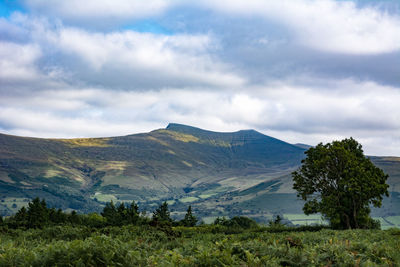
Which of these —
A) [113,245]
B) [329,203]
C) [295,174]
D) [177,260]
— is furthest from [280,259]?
[295,174]

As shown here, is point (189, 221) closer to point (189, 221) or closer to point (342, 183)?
point (189, 221)

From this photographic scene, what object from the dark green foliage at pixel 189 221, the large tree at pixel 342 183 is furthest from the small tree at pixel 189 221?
the large tree at pixel 342 183

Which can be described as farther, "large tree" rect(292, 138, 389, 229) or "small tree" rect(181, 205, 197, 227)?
"small tree" rect(181, 205, 197, 227)

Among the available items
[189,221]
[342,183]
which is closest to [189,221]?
[189,221]

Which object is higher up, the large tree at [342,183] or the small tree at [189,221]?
the large tree at [342,183]

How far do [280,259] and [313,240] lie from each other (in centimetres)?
736

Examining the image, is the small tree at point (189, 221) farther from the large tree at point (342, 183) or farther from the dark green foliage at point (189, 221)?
the large tree at point (342, 183)

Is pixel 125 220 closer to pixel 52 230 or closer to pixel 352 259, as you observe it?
pixel 52 230

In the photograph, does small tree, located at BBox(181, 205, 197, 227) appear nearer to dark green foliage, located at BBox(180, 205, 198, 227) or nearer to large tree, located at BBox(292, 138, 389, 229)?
dark green foliage, located at BBox(180, 205, 198, 227)

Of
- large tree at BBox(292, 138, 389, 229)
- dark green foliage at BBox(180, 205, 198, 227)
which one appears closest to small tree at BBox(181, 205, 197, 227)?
dark green foliage at BBox(180, 205, 198, 227)

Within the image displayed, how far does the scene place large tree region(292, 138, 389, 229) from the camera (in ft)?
167

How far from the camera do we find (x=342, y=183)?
168 ft

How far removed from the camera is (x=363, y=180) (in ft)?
167

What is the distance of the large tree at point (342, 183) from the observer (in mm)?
51031
